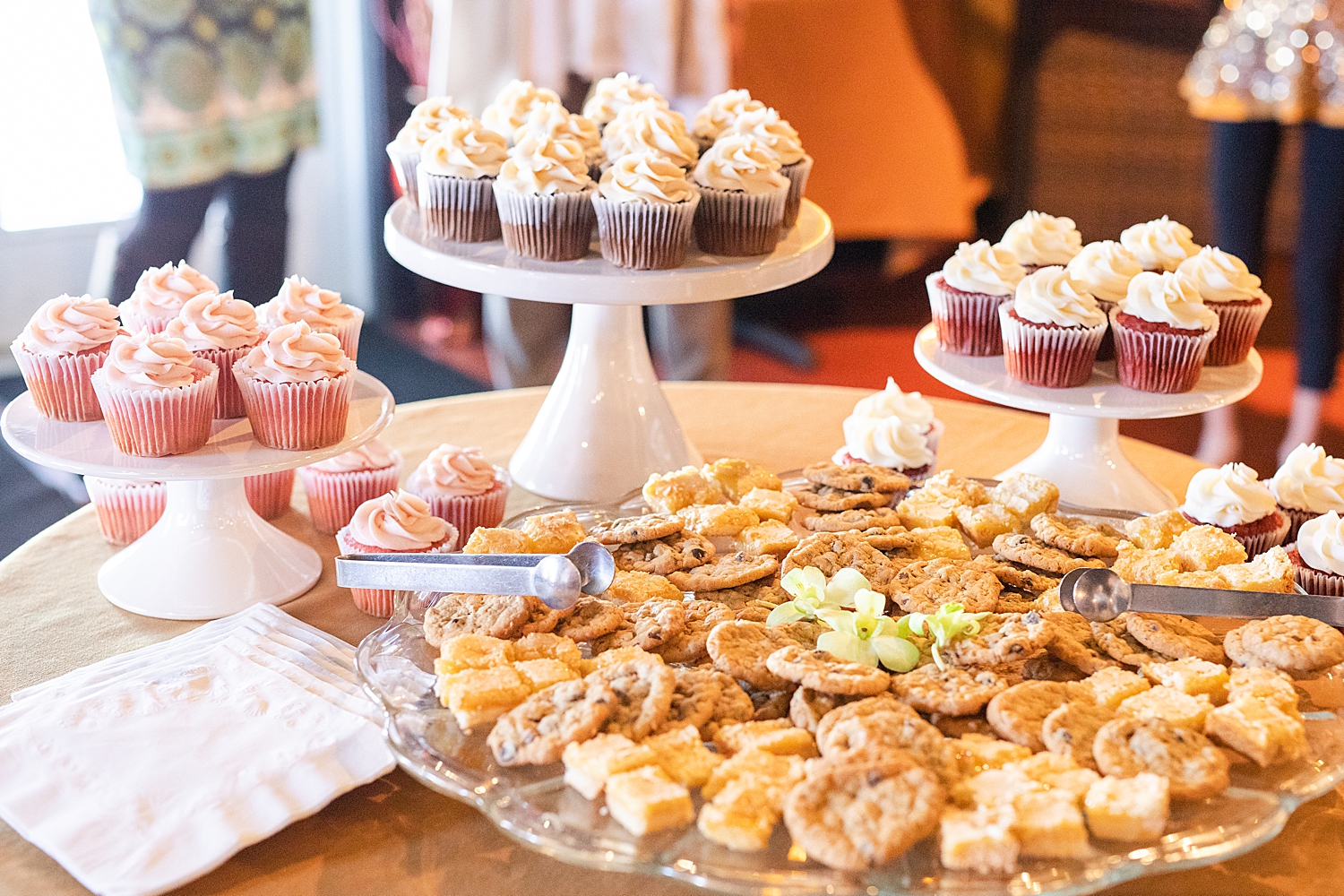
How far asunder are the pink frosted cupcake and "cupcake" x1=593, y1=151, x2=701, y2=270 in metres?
0.53

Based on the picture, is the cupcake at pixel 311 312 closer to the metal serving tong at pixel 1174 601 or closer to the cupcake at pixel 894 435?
the cupcake at pixel 894 435

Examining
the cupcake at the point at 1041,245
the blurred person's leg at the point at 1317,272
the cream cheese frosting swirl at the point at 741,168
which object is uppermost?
the cream cheese frosting swirl at the point at 741,168

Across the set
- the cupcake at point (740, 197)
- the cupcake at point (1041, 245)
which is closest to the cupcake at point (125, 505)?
the cupcake at point (740, 197)

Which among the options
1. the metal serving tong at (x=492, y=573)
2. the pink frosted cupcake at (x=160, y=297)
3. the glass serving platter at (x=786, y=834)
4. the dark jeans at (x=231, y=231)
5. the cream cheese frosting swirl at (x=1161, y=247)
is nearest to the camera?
the glass serving platter at (x=786, y=834)

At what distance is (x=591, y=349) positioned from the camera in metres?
1.90

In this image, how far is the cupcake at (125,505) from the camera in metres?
1.64

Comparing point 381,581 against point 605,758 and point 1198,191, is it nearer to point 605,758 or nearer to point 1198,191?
point 605,758

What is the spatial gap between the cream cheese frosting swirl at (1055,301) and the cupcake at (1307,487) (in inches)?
12.1

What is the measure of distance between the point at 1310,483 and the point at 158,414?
1.36m

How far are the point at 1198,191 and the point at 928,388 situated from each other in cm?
158

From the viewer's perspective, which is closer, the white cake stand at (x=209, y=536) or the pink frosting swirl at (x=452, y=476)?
the white cake stand at (x=209, y=536)

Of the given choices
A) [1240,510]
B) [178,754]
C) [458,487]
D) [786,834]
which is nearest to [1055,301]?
[1240,510]

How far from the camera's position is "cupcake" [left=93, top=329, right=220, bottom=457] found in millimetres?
1384

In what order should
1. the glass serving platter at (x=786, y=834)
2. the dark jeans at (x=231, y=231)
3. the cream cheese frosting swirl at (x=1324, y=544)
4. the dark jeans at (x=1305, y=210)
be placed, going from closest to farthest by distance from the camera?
the glass serving platter at (x=786, y=834) → the cream cheese frosting swirl at (x=1324, y=544) → the dark jeans at (x=231, y=231) → the dark jeans at (x=1305, y=210)
